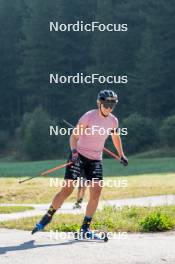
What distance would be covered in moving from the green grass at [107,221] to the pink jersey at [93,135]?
1.27 metres

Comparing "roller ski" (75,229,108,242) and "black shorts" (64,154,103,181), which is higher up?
"black shorts" (64,154,103,181)

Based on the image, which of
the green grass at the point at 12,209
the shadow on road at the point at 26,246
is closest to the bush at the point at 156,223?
the shadow on road at the point at 26,246

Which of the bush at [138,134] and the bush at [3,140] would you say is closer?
the bush at [138,134]

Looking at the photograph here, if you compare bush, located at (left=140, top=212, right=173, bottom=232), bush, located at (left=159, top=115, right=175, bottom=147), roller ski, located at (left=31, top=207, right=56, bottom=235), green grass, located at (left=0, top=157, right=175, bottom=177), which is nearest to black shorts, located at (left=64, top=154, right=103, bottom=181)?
roller ski, located at (left=31, top=207, right=56, bottom=235)

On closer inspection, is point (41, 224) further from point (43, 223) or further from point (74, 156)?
point (74, 156)

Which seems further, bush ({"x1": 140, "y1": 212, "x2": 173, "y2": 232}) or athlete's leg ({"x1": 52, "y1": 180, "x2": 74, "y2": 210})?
bush ({"x1": 140, "y1": 212, "x2": 173, "y2": 232})

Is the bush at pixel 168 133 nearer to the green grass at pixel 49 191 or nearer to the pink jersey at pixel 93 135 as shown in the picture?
the green grass at pixel 49 191

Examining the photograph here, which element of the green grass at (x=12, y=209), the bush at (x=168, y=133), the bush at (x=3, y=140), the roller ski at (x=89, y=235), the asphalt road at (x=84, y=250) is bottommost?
the asphalt road at (x=84, y=250)

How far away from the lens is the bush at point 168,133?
51250mm

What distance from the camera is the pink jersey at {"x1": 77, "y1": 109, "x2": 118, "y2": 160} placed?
8.48 meters

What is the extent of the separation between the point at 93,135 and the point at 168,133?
142ft

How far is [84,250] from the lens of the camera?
296 inches

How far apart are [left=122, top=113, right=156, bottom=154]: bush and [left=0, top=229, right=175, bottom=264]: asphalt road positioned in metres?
43.0

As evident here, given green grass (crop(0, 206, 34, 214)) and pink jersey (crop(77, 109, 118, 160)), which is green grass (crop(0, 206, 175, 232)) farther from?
green grass (crop(0, 206, 34, 214))
